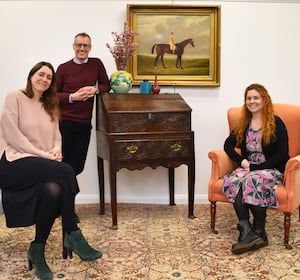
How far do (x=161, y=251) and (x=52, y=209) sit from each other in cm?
82

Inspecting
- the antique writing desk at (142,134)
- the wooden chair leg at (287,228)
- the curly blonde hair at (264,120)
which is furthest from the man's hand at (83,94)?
the wooden chair leg at (287,228)

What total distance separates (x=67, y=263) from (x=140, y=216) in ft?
3.58

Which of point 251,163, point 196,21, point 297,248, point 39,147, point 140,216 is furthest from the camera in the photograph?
point 196,21

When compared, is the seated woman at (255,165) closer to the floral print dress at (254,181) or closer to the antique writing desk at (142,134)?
the floral print dress at (254,181)

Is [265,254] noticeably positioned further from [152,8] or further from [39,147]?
[152,8]

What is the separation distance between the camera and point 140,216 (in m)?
3.49

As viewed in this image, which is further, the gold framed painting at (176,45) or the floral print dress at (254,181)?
the gold framed painting at (176,45)

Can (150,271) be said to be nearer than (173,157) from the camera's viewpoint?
Yes

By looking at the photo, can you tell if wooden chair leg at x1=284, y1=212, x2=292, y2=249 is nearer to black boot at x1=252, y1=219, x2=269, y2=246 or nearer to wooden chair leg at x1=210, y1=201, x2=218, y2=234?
black boot at x1=252, y1=219, x2=269, y2=246

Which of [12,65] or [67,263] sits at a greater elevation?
[12,65]

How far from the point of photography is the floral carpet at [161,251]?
93.1 inches

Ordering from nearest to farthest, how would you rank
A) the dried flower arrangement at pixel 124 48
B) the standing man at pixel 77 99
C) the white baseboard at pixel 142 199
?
the standing man at pixel 77 99
the dried flower arrangement at pixel 124 48
the white baseboard at pixel 142 199

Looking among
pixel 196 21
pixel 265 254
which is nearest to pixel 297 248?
pixel 265 254

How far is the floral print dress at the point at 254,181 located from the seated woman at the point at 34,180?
1026mm
